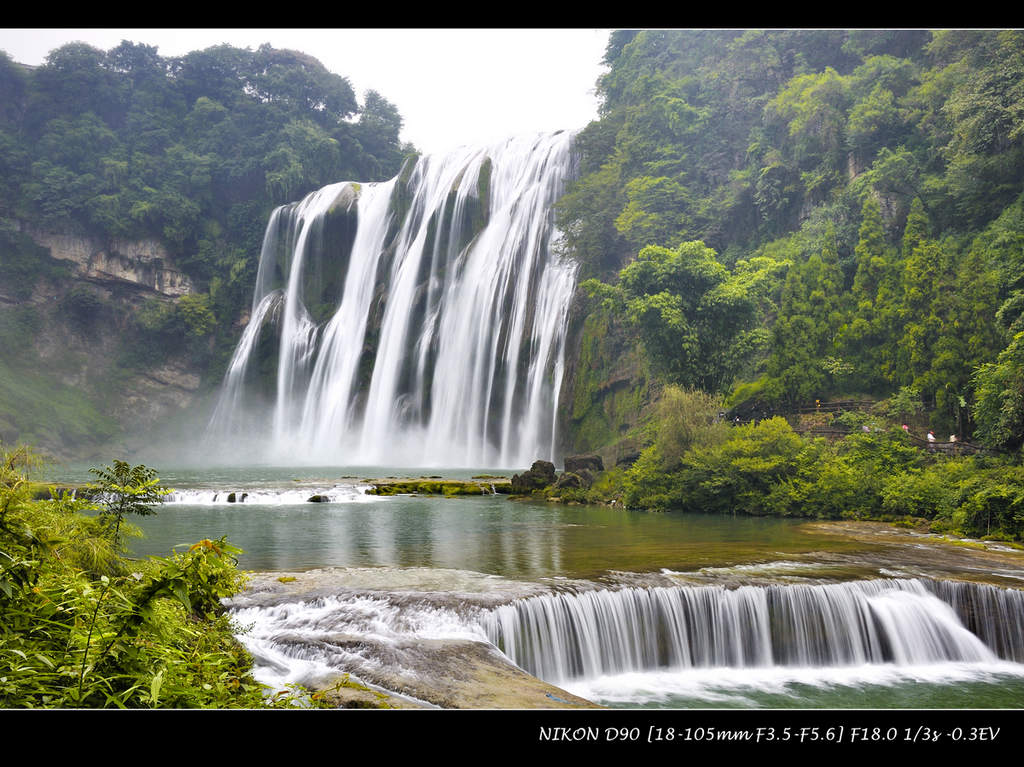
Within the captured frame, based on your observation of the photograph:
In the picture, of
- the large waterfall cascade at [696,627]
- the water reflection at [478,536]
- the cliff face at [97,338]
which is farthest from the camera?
the cliff face at [97,338]

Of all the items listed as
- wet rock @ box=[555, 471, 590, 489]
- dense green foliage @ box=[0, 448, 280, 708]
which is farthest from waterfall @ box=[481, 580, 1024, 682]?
wet rock @ box=[555, 471, 590, 489]

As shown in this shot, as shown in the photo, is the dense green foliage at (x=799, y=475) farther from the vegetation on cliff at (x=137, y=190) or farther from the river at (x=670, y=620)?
the vegetation on cliff at (x=137, y=190)

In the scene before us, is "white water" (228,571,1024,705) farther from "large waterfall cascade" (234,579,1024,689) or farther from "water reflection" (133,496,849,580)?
"water reflection" (133,496,849,580)

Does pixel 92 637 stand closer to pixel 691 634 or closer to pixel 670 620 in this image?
pixel 670 620

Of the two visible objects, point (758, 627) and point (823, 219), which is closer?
point (758, 627)

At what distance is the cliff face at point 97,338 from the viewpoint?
126 feet

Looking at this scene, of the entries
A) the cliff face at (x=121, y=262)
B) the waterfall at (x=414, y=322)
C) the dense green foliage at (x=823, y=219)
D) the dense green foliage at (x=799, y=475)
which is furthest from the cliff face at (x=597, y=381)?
the cliff face at (x=121, y=262)

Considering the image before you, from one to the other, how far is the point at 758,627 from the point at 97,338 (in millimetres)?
44737

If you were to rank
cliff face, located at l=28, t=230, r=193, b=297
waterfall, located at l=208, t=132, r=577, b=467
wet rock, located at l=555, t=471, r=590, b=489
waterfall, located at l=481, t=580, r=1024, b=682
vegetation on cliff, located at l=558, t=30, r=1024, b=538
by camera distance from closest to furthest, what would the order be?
waterfall, located at l=481, t=580, r=1024, b=682 → vegetation on cliff, located at l=558, t=30, r=1024, b=538 → wet rock, located at l=555, t=471, r=590, b=489 → waterfall, located at l=208, t=132, r=577, b=467 → cliff face, located at l=28, t=230, r=193, b=297

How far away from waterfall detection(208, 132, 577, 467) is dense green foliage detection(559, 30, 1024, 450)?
3046 millimetres

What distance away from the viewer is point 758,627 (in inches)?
252

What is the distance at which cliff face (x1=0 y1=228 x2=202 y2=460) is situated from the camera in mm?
38344

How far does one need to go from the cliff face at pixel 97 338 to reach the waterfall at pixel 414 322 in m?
4.76

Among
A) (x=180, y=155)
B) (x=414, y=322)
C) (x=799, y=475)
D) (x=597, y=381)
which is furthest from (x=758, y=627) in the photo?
(x=180, y=155)
